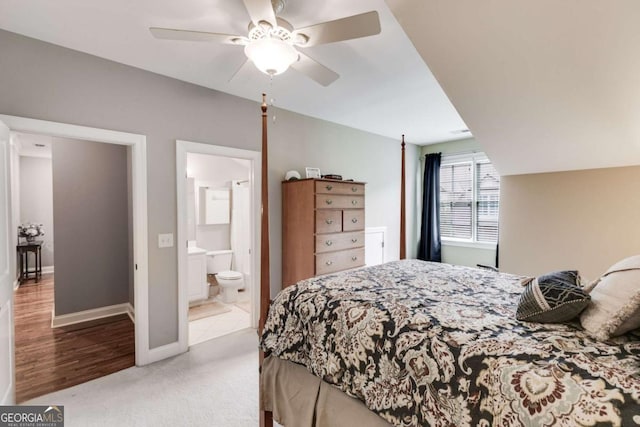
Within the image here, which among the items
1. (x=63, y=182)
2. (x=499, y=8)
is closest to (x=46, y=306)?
(x=63, y=182)

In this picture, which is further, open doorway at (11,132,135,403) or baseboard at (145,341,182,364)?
open doorway at (11,132,135,403)

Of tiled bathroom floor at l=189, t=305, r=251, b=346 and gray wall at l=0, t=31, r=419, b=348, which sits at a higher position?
gray wall at l=0, t=31, r=419, b=348

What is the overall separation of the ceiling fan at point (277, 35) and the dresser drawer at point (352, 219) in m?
2.08

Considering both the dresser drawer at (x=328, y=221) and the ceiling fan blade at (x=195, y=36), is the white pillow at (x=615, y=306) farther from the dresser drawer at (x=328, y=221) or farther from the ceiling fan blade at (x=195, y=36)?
the dresser drawer at (x=328, y=221)

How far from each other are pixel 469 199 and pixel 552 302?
4206 millimetres

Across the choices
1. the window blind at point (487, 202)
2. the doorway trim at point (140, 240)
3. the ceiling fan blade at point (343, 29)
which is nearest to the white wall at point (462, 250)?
the window blind at point (487, 202)

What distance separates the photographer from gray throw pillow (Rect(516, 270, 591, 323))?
118 centimetres

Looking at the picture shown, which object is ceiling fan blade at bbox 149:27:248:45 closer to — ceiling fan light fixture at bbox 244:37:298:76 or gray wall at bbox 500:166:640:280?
ceiling fan light fixture at bbox 244:37:298:76

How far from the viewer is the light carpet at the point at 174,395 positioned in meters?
1.94

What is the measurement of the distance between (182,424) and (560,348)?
6.84ft

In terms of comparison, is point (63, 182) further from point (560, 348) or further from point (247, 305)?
point (560, 348)

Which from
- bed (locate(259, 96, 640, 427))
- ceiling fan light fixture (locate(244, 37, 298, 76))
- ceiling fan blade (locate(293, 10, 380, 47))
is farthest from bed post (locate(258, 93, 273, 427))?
ceiling fan blade (locate(293, 10, 380, 47))

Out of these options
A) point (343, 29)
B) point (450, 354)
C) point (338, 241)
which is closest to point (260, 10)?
point (343, 29)

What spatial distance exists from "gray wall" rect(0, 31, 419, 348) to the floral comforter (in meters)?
1.55
